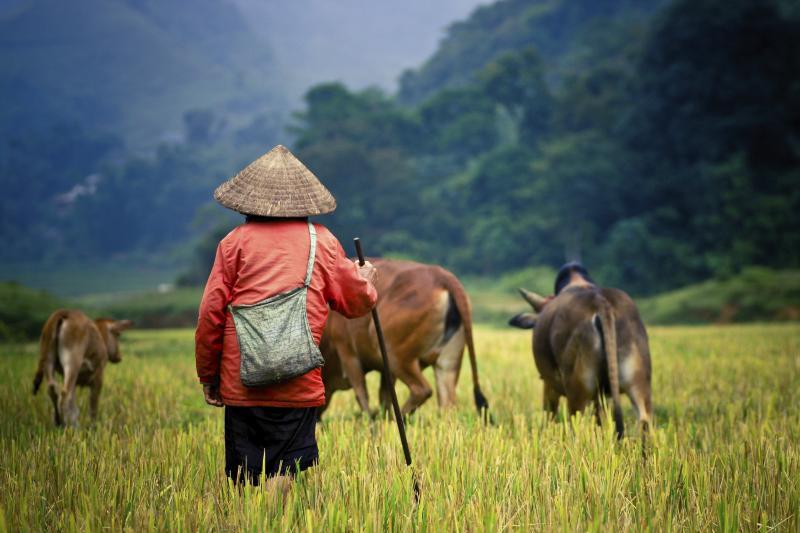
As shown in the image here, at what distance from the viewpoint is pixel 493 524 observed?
10.2 ft

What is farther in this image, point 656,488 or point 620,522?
point 656,488

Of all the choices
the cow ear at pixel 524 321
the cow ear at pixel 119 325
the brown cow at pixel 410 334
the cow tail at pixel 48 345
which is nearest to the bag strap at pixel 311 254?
the brown cow at pixel 410 334

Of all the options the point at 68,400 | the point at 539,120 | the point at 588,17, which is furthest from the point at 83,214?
the point at 68,400

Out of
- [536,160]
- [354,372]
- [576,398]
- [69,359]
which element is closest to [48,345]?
[69,359]

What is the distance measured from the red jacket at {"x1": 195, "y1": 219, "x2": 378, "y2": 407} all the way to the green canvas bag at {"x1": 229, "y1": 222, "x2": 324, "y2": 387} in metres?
0.06

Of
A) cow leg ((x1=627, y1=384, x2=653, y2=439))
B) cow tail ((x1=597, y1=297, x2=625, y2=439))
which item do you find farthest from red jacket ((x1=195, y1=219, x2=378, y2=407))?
cow leg ((x1=627, y1=384, x2=653, y2=439))

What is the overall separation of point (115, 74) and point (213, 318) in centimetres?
12012

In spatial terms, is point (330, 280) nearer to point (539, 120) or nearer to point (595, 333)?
point (595, 333)

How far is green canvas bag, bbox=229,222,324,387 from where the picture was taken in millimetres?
3555

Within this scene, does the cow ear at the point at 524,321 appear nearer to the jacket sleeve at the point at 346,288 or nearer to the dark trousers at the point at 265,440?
the jacket sleeve at the point at 346,288

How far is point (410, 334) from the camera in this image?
20.5 feet

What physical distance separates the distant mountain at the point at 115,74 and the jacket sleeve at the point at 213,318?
99.8 meters

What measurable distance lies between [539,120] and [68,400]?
45.6 m

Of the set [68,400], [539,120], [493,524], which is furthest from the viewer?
[539,120]
